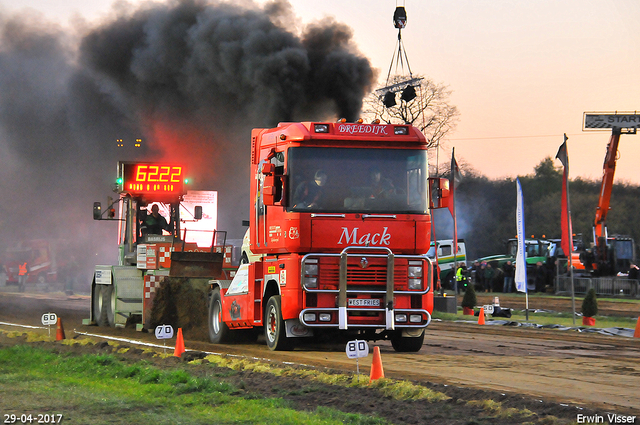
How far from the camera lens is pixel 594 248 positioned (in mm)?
41531

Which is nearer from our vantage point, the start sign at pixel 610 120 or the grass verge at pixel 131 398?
the grass verge at pixel 131 398

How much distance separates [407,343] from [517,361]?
1940 millimetres

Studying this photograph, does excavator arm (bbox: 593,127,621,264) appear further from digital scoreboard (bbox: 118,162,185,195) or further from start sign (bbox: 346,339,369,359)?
start sign (bbox: 346,339,369,359)

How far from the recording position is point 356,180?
12.8m

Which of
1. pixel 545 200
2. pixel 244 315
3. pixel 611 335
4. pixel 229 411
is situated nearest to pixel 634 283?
pixel 611 335

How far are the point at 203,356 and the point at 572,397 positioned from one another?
557 cm

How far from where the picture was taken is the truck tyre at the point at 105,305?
64.0 ft

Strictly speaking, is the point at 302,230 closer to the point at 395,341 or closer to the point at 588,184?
the point at 395,341

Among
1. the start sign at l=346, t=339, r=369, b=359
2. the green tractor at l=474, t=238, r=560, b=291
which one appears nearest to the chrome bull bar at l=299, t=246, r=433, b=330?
the start sign at l=346, t=339, r=369, b=359

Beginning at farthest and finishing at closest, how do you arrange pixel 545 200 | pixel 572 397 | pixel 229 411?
pixel 545 200 → pixel 572 397 → pixel 229 411

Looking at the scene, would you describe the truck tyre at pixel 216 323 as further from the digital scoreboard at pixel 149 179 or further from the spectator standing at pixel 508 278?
the spectator standing at pixel 508 278

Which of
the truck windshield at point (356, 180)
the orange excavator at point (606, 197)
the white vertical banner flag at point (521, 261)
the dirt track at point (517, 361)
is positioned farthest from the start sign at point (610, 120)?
the truck windshield at point (356, 180)

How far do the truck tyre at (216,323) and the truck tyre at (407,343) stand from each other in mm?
3303

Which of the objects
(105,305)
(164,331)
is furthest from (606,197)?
(164,331)
